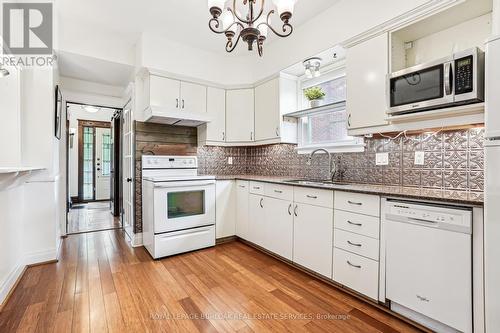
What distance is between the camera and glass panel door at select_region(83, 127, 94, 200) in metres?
6.63

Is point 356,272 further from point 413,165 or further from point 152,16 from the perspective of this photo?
point 152,16

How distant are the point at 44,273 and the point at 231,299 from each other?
1.93m

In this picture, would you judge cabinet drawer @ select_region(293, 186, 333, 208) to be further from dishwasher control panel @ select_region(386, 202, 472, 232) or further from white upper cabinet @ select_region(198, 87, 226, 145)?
white upper cabinet @ select_region(198, 87, 226, 145)

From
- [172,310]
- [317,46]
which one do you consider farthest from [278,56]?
[172,310]

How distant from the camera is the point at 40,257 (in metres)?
2.63

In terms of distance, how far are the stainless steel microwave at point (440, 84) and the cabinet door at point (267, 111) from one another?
1.55m

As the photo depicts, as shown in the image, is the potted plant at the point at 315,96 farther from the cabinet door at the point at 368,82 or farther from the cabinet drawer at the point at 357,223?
the cabinet drawer at the point at 357,223

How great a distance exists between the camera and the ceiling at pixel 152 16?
250 centimetres

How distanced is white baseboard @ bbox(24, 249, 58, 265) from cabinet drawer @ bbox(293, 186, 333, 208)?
2709mm

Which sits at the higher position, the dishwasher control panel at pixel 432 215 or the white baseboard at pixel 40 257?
the dishwasher control panel at pixel 432 215

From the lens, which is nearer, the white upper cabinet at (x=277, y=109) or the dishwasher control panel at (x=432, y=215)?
the dishwasher control panel at (x=432, y=215)

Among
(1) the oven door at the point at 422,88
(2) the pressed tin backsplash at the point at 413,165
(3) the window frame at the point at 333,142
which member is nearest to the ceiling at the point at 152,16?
(3) the window frame at the point at 333,142
